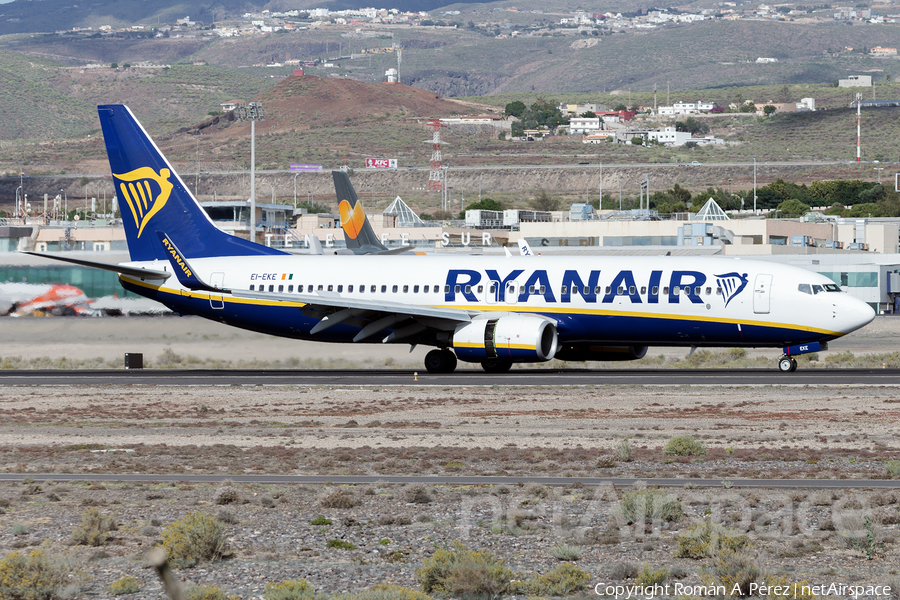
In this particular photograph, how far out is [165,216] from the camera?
159ft

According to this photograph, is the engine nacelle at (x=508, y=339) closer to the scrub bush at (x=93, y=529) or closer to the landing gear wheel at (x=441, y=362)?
the landing gear wheel at (x=441, y=362)

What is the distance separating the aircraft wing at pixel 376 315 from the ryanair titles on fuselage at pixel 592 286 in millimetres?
1191

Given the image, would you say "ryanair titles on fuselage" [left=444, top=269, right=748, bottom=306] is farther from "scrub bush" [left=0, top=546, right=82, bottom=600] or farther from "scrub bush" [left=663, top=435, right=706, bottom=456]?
"scrub bush" [left=0, top=546, right=82, bottom=600]

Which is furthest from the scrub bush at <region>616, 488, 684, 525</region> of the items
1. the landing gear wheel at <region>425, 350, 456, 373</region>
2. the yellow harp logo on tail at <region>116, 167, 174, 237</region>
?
the yellow harp logo on tail at <region>116, 167, 174, 237</region>

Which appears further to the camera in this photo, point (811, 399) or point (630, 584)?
point (811, 399)

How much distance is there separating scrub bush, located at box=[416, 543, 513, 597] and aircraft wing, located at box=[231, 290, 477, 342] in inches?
1093

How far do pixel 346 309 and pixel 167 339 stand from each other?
1241 centimetres

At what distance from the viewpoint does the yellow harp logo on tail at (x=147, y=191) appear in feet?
159

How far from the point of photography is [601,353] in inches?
1711

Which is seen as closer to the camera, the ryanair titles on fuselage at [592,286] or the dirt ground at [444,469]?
the dirt ground at [444,469]

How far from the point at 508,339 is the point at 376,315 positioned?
550 cm

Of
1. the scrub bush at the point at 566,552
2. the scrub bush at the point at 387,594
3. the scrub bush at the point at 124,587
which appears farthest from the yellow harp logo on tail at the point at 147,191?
the scrub bush at the point at 387,594

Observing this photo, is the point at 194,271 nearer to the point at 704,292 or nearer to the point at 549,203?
the point at 704,292

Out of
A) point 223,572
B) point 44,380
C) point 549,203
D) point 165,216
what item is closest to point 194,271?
point 165,216
